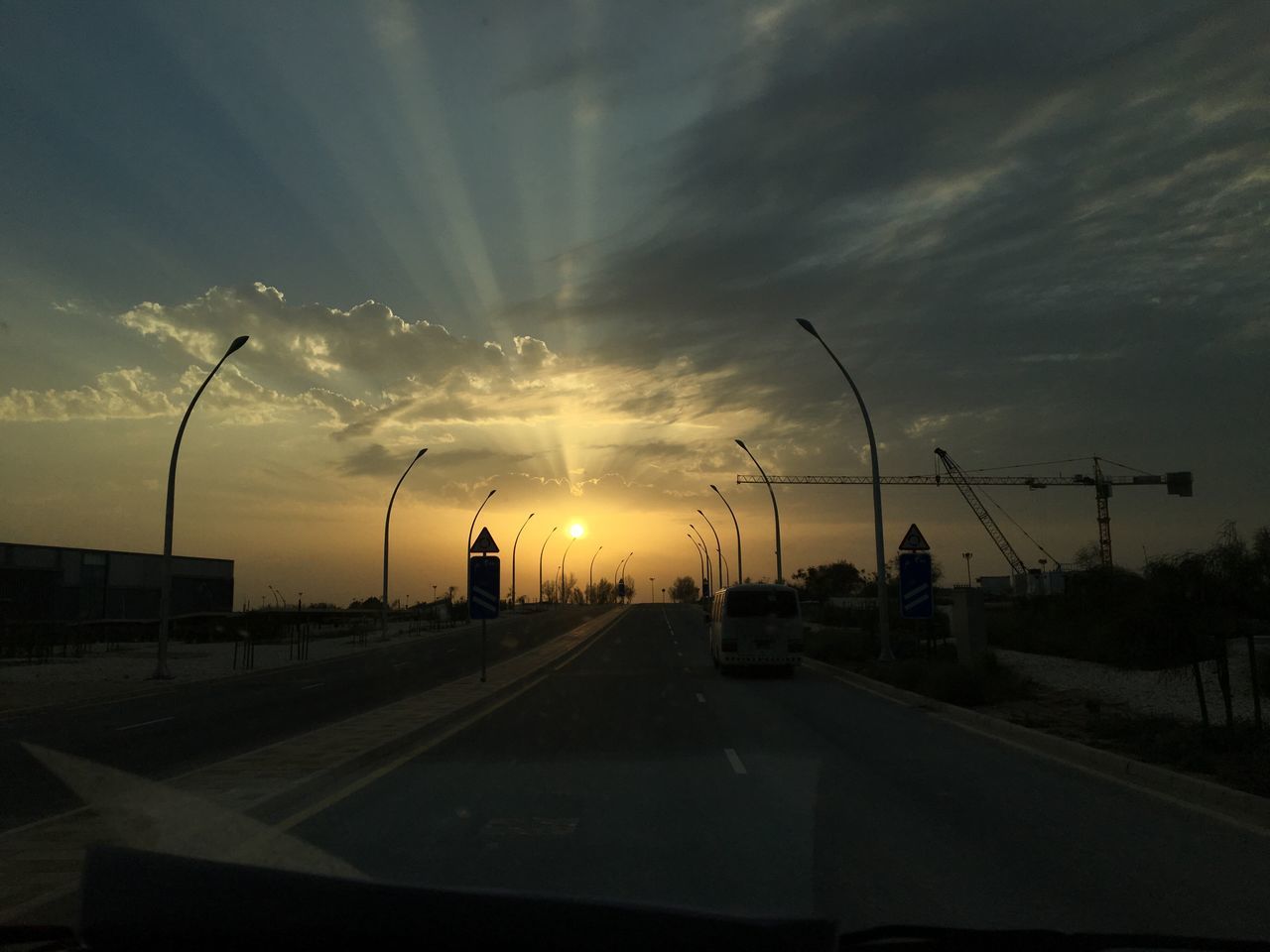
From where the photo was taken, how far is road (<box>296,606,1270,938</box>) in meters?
6.08

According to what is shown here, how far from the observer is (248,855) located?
6.92 metres

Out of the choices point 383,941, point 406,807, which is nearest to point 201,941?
point 383,941

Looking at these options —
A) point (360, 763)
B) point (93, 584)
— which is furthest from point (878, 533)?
point (93, 584)

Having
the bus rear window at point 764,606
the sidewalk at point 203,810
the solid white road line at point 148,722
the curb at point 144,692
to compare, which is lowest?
the curb at point 144,692

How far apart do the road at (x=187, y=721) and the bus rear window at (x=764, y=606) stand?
8114 millimetres

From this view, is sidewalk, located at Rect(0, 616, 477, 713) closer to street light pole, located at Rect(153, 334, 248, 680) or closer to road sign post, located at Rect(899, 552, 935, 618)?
street light pole, located at Rect(153, 334, 248, 680)

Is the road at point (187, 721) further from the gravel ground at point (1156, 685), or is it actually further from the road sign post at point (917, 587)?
the gravel ground at point (1156, 685)

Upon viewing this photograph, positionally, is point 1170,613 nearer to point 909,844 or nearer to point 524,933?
point 909,844

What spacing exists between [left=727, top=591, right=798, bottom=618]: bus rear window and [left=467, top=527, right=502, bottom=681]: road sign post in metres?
7.24

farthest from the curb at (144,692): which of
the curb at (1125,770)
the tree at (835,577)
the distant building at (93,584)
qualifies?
the tree at (835,577)

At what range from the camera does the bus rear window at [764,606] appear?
26719mm

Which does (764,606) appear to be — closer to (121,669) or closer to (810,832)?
(810,832)

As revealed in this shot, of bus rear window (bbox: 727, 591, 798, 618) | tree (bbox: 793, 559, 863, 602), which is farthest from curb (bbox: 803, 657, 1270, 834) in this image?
tree (bbox: 793, 559, 863, 602)

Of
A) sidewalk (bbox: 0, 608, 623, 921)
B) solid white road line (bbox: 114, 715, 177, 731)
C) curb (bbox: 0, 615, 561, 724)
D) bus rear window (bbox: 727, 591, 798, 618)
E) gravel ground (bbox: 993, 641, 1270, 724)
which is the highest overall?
bus rear window (bbox: 727, 591, 798, 618)
